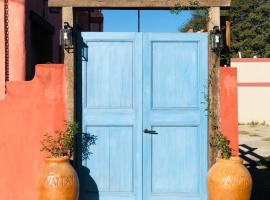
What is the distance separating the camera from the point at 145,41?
20.9 feet

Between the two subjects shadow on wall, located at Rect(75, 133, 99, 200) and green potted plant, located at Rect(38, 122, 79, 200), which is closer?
green potted plant, located at Rect(38, 122, 79, 200)

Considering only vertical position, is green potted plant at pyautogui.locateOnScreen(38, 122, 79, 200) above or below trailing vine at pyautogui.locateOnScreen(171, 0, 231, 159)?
below

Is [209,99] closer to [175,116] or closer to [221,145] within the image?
[175,116]

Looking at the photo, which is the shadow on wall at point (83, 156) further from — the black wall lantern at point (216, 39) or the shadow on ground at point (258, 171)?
the shadow on ground at point (258, 171)

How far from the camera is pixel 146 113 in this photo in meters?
6.40

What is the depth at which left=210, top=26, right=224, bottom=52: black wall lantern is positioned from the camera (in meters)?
6.09

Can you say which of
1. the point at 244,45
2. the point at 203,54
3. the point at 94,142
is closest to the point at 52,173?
the point at 94,142

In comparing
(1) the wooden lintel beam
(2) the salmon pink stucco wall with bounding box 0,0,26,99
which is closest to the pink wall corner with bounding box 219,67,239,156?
(1) the wooden lintel beam

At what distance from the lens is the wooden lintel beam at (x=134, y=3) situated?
6219mm

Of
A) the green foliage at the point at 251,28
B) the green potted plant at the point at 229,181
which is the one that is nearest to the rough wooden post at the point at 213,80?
the green potted plant at the point at 229,181

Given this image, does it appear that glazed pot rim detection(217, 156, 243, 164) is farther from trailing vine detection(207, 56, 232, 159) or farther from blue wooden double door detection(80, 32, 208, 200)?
blue wooden double door detection(80, 32, 208, 200)

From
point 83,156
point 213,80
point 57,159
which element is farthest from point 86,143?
point 213,80

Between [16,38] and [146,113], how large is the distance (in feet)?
10.6

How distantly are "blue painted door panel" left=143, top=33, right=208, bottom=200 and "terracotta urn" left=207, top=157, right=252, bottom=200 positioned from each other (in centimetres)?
74
